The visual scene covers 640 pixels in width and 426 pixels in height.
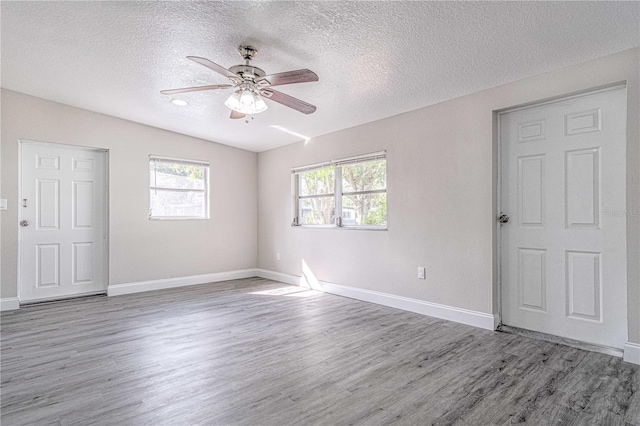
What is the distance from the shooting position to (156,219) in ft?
17.1

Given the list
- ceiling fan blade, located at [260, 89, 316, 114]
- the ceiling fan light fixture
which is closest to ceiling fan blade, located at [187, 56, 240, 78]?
the ceiling fan light fixture

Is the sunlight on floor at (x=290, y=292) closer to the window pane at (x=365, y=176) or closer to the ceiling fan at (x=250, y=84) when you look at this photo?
the window pane at (x=365, y=176)

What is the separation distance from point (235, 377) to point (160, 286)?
11.5ft

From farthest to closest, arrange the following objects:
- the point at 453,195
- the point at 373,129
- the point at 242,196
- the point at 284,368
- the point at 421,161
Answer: the point at 242,196
the point at 373,129
the point at 421,161
the point at 453,195
the point at 284,368

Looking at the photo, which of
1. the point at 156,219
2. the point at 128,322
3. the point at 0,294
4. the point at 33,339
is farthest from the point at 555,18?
the point at 0,294

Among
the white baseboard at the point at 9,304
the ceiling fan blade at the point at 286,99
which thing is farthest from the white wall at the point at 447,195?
the white baseboard at the point at 9,304

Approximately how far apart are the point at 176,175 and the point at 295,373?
425cm

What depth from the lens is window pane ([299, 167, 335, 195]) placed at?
505cm

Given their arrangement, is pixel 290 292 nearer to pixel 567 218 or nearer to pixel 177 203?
pixel 177 203

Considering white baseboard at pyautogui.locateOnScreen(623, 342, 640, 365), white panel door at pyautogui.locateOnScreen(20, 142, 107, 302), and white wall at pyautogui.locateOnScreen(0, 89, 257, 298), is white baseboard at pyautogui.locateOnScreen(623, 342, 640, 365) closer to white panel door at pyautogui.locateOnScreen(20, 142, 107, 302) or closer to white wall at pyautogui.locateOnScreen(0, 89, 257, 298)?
white wall at pyautogui.locateOnScreen(0, 89, 257, 298)

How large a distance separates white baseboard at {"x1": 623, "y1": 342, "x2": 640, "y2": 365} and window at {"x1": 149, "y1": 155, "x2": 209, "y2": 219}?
5.51 metres

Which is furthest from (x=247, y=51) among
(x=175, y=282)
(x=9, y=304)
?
(x=9, y=304)

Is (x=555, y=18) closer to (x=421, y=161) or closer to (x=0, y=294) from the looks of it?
(x=421, y=161)

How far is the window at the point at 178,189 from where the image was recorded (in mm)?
5270
